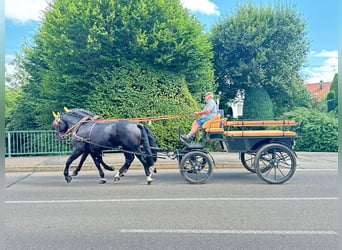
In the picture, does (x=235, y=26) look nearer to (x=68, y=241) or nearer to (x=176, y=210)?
(x=176, y=210)

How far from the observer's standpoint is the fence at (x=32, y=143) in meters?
12.1

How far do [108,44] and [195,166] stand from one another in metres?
7.13

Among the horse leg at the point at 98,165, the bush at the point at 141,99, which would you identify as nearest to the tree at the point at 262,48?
the bush at the point at 141,99

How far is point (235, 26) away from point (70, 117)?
11.3m

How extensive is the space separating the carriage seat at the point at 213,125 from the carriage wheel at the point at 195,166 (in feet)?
2.09

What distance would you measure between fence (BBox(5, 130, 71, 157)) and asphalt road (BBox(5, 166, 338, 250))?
15.4 feet

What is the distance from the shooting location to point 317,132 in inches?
566

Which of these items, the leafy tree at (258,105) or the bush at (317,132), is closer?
the bush at (317,132)

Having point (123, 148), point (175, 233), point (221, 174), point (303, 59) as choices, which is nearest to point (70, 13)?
point (123, 148)

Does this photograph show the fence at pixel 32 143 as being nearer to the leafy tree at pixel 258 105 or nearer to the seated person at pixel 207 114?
the seated person at pixel 207 114

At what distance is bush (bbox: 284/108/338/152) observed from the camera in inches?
563

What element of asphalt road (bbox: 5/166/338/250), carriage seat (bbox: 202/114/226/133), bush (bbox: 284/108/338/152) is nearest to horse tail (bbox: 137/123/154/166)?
asphalt road (bbox: 5/166/338/250)

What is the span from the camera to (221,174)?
340 inches

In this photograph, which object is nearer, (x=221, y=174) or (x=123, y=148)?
(x=123, y=148)
